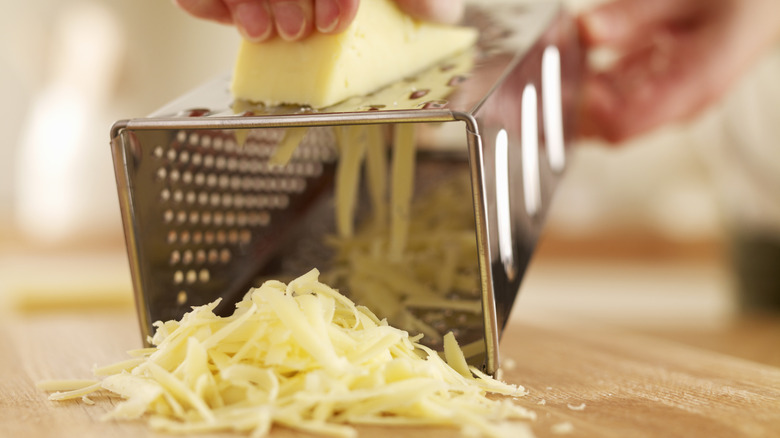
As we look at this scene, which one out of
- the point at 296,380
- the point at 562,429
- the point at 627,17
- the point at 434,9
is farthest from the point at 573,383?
the point at 627,17

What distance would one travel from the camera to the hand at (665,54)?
5.18 feet

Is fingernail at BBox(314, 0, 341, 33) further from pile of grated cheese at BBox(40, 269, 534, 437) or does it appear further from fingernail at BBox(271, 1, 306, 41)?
pile of grated cheese at BBox(40, 269, 534, 437)

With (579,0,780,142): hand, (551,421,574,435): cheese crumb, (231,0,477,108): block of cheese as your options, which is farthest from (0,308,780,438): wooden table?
(579,0,780,142): hand

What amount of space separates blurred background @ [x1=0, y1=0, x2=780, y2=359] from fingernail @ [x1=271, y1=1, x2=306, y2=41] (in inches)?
43.7

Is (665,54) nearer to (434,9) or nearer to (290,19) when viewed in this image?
(434,9)

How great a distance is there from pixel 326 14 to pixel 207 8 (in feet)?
0.49

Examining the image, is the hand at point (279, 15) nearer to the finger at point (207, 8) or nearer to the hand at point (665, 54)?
the finger at point (207, 8)

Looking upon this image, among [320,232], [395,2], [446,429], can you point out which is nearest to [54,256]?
[320,232]

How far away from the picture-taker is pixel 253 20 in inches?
33.0

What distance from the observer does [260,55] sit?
2.87 feet

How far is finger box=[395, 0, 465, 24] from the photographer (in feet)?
3.10

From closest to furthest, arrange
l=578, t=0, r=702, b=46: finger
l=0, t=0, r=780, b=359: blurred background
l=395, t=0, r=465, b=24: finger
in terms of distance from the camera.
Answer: l=395, t=0, r=465, b=24: finger → l=578, t=0, r=702, b=46: finger → l=0, t=0, r=780, b=359: blurred background

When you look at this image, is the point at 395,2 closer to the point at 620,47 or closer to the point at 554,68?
the point at 554,68

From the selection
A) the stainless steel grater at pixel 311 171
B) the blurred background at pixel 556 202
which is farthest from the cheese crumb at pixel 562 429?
the blurred background at pixel 556 202
